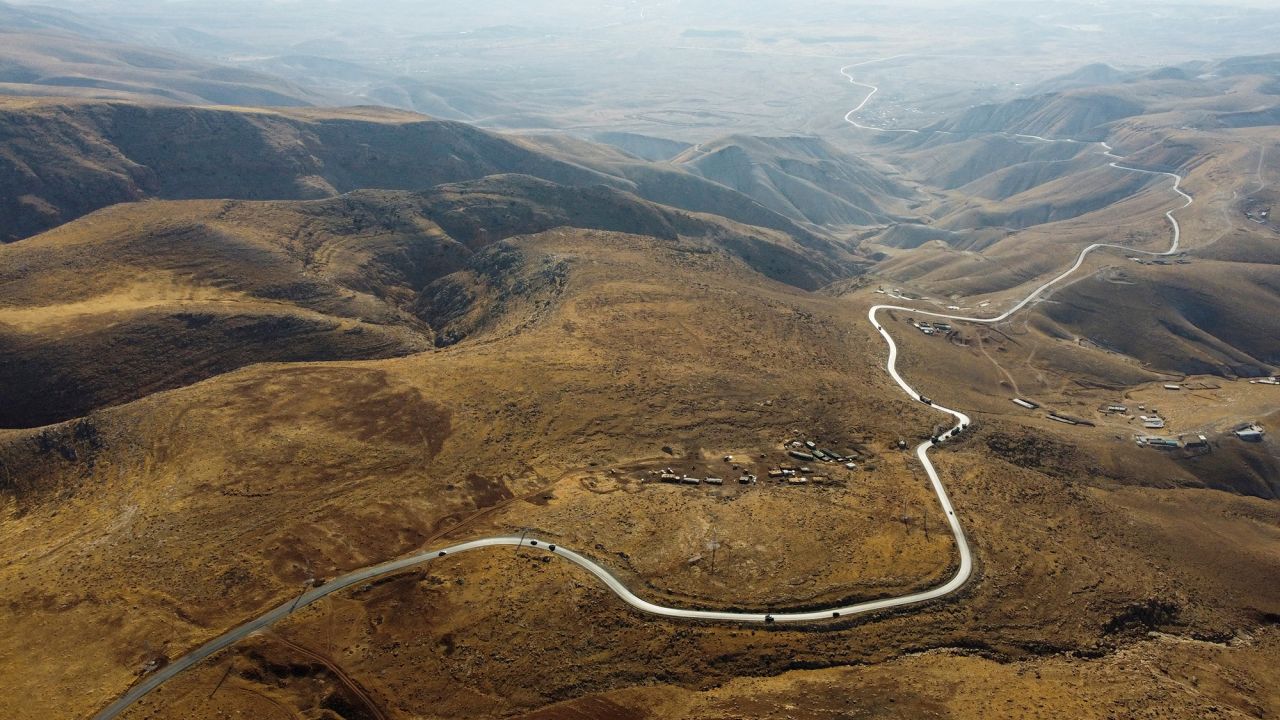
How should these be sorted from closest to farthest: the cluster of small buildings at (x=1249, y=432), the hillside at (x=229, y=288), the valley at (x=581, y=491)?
the valley at (x=581, y=491) → the hillside at (x=229, y=288) → the cluster of small buildings at (x=1249, y=432)

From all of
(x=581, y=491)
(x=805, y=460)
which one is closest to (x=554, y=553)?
(x=581, y=491)

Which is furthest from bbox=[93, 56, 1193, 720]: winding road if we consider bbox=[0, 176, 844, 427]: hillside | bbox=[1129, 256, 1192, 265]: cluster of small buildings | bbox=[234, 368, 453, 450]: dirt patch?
bbox=[1129, 256, 1192, 265]: cluster of small buildings

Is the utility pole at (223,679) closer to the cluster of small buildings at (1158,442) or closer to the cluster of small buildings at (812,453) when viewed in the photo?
the cluster of small buildings at (812,453)

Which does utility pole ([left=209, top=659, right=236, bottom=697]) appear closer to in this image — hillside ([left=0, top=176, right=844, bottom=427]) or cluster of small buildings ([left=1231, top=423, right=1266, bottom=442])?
hillside ([left=0, top=176, right=844, bottom=427])

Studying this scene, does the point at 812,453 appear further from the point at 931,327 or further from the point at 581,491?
the point at 931,327

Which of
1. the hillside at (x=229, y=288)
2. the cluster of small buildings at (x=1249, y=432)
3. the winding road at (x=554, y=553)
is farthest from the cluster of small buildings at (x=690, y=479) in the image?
the cluster of small buildings at (x=1249, y=432)

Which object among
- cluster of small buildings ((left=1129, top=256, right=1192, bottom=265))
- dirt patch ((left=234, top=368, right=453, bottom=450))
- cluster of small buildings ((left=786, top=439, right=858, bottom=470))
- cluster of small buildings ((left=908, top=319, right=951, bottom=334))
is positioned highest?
cluster of small buildings ((left=1129, top=256, right=1192, bottom=265))

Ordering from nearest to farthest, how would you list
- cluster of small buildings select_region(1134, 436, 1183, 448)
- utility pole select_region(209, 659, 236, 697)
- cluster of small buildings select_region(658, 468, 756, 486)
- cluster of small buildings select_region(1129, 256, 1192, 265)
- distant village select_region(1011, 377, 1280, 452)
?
utility pole select_region(209, 659, 236, 697) < cluster of small buildings select_region(658, 468, 756, 486) < cluster of small buildings select_region(1134, 436, 1183, 448) < distant village select_region(1011, 377, 1280, 452) < cluster of small buildings select_region(1129, 256, 1192, 265)

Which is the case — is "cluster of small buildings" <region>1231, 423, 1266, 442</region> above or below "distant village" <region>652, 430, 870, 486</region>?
below

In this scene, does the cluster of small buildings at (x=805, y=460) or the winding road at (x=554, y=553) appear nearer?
the winding road at (x=554, y=553)

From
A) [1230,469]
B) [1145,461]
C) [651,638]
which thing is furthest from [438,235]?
[1230,469]

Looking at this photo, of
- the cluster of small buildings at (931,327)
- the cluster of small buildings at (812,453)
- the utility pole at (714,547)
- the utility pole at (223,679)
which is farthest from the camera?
the cluster of small buildings at (931,327)
